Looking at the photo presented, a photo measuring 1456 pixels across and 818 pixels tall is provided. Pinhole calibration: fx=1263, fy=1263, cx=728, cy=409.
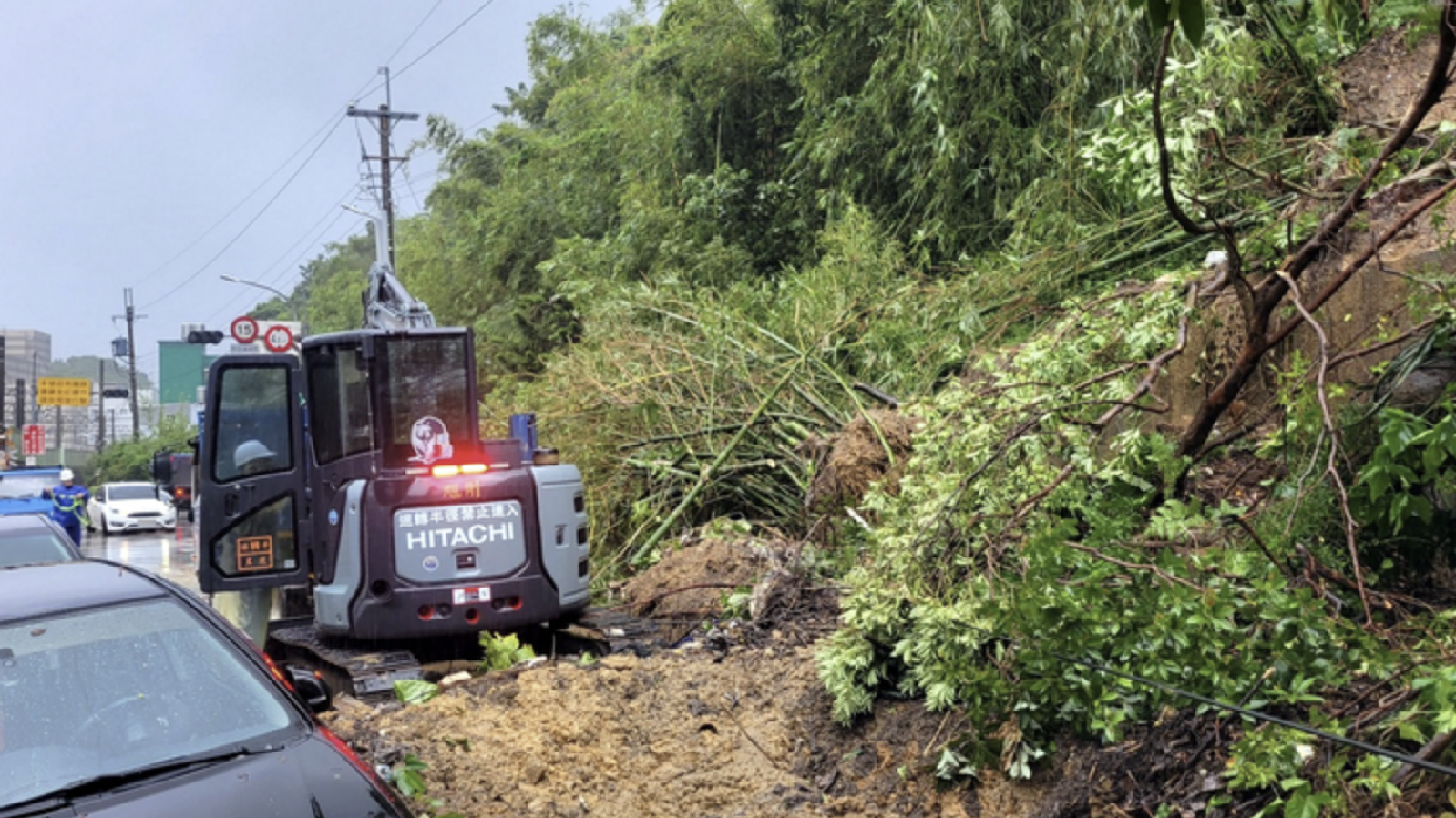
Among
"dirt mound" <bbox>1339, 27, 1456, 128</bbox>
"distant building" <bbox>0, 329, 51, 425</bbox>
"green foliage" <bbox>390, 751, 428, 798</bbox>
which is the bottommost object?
"green foliage" <bbox>390, 751, 428, 798</bbox>

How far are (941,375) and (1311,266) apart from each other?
423 centimetres

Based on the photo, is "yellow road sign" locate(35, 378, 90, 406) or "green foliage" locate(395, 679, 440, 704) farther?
"yellow road sign" locate(35, 378, 90, 406)

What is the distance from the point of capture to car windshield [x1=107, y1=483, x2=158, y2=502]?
36219 mm

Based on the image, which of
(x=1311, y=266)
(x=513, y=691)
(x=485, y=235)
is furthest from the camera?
(x=485, y=235)

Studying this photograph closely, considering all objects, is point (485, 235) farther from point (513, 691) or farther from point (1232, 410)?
point (1232, 410)

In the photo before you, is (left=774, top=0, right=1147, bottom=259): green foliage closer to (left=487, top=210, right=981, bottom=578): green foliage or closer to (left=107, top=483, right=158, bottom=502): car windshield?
(left=487, top=210, right=981, bottom=578): green foliage

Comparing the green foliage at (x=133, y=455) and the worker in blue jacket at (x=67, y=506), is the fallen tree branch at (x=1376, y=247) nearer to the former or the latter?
the worker in blue jacket at (x=67, y=506)

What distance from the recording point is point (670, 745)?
21.2 feet

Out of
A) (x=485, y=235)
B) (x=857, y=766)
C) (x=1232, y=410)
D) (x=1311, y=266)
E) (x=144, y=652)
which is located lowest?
(x=857, y=766)

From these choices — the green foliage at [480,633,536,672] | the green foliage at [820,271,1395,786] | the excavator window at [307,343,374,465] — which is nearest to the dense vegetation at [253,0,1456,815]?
the green foliage at [820,271,1395,786]

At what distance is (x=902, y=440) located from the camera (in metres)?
9.03

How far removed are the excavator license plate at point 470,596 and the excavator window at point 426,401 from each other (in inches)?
35.8

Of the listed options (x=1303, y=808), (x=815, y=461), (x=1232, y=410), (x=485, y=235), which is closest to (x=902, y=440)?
(x=815, y=461)

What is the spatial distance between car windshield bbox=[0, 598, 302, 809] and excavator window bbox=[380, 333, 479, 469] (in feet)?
13.4
